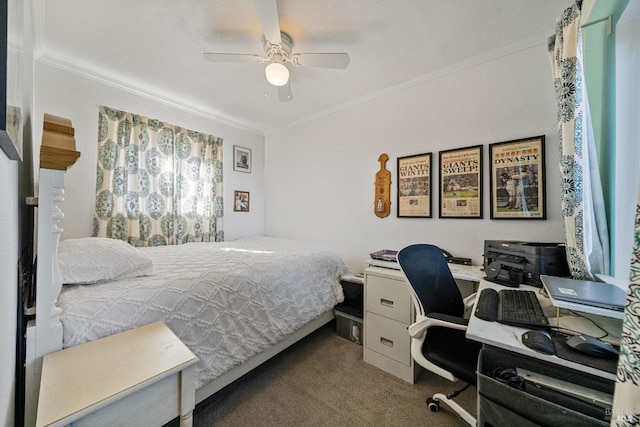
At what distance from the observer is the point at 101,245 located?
4.59 feet

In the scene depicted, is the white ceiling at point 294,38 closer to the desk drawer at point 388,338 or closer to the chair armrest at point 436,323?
the chair armrest at point 436,323

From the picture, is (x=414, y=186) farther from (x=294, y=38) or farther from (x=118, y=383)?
(x=118, y=383)

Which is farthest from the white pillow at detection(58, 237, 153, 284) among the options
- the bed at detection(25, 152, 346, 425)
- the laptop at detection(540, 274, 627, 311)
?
the laptop at detection(540, 274, 627, 311)

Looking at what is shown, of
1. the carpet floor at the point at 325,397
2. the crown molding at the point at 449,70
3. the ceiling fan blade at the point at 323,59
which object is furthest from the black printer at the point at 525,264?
the ceiling fan blade at the point at 323,59

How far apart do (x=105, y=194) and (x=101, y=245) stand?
53.2 inches

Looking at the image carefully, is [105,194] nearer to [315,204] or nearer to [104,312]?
[104,312]

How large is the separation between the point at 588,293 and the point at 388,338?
4.15 feet

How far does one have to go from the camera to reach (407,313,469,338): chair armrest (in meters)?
1.13

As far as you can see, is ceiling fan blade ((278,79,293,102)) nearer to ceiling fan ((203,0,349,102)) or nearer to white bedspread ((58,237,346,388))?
ceiling fan ((203,0,349,102))

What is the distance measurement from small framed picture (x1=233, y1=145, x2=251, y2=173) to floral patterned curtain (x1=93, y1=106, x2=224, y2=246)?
0.91ft

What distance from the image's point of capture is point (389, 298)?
191cm

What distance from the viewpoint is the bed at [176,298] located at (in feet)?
2.93

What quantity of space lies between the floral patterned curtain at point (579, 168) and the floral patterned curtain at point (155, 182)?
3401 mm

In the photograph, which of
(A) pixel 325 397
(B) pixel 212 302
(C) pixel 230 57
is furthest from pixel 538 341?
(C) pixel 230 57
